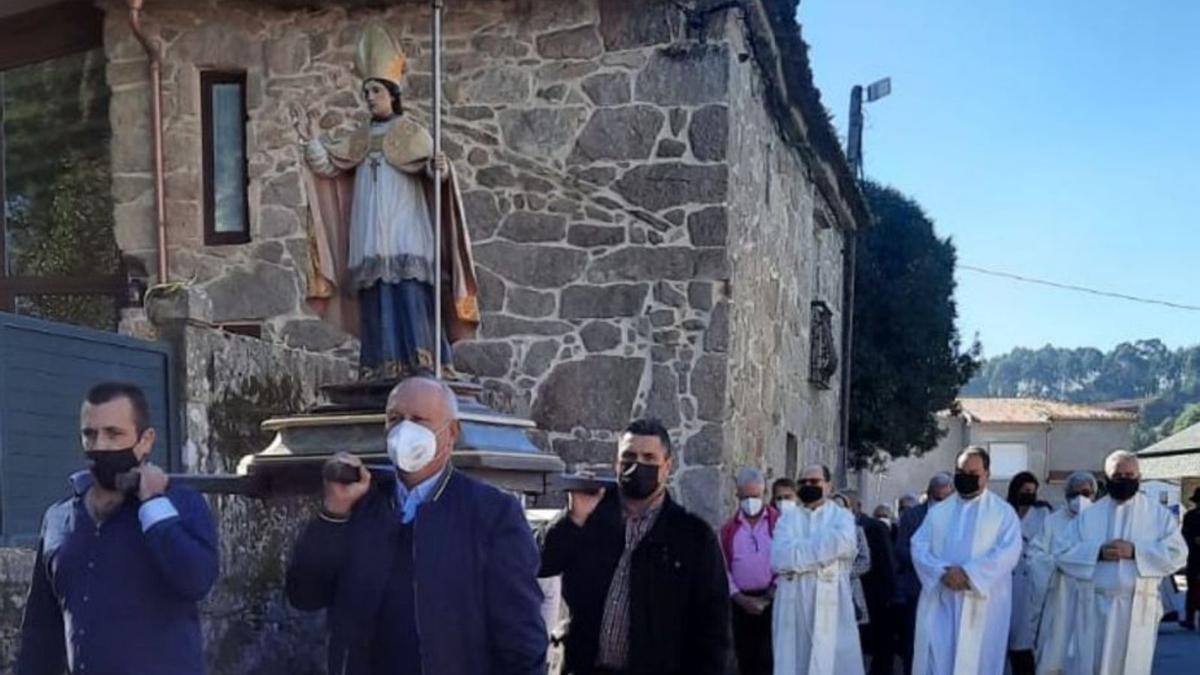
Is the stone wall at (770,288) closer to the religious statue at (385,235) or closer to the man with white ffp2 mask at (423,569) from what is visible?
the religious statue at (385,235)

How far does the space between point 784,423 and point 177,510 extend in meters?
10.0

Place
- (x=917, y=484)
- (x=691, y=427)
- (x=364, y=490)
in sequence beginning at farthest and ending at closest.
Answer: (x=917, y=484) < (x=691, y=427) < (x=364, y=490)

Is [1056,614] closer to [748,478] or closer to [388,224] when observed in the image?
[748,478]

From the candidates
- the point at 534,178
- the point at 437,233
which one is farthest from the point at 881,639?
the point at 437,233

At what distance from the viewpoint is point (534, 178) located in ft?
32.4

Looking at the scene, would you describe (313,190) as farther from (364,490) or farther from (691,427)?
(691,427)

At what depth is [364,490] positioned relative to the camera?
345cm

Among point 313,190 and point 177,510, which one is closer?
point 177,510

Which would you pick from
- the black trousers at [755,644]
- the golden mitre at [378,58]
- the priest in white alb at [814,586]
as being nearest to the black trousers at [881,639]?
the black trousers at [755,644]

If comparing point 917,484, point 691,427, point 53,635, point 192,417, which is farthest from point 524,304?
point 917,484

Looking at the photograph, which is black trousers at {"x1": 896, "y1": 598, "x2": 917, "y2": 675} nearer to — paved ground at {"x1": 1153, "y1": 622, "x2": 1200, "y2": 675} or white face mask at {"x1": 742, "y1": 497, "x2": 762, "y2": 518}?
white face mask at {"x1": 742, "y1": 497, "x2": 762, "y2": 518}

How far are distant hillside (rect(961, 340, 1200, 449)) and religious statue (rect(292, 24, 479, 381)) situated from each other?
84.3 m

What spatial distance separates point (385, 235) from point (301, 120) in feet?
17.0

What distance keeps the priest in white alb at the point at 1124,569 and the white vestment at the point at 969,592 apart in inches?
28.3
